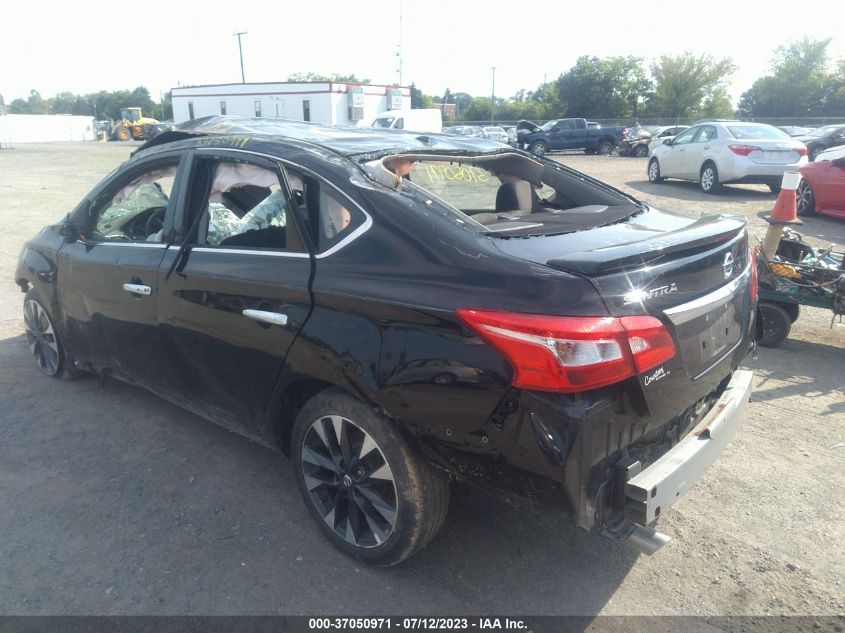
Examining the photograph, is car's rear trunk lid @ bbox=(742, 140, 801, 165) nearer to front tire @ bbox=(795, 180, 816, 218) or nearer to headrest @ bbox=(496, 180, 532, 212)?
front tire @ bbox=(795, 180, 816, 218)

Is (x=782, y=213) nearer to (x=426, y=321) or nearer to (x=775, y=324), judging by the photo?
(x=775, y=324)

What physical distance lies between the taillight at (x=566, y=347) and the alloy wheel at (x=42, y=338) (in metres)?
3.75

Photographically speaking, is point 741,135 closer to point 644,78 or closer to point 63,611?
point 63,611

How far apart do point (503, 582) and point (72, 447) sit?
268 centimetres

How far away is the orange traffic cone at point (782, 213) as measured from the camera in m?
5.19

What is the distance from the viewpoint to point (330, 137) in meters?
3.42

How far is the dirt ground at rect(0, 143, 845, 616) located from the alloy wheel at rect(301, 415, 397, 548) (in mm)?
180

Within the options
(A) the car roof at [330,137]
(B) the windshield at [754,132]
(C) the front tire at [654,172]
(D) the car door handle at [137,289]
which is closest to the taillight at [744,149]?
(B) the windshield at [754,132]

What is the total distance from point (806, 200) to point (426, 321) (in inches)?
436

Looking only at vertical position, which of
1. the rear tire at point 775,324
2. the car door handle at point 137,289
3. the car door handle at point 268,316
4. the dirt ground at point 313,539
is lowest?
the dirt ground at point 313,539

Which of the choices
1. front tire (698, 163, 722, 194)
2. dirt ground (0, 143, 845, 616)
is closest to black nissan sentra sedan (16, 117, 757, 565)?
dirt ground (0, 143, 845, 616)

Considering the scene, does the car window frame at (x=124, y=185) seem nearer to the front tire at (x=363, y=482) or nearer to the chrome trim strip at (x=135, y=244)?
the chrome trim strip at (x=135, y=244)

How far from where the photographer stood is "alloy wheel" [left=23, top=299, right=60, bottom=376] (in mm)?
4738

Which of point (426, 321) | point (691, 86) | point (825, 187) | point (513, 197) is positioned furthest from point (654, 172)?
point (691, 86)
